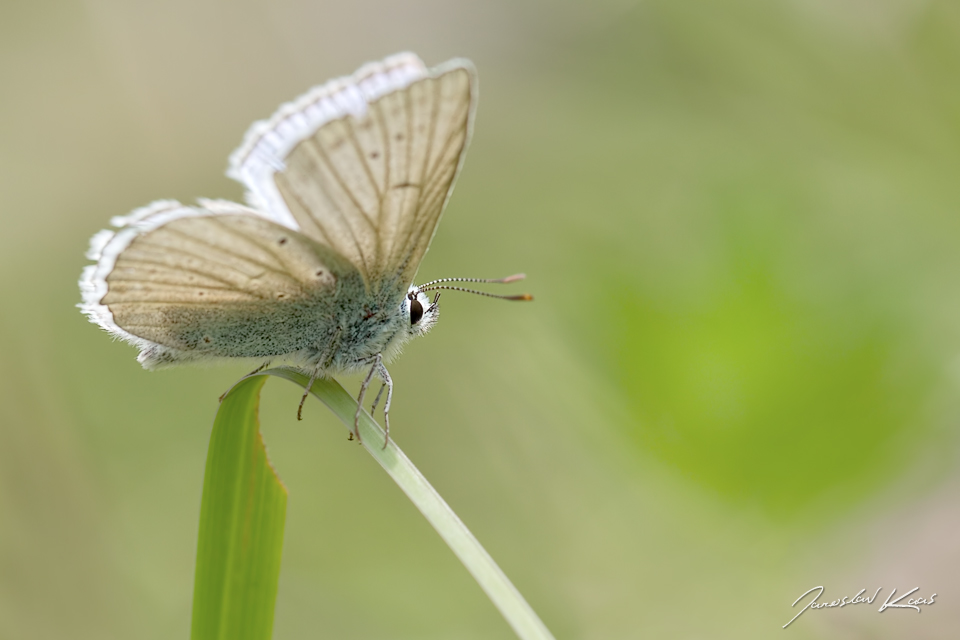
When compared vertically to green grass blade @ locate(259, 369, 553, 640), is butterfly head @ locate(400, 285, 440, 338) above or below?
above

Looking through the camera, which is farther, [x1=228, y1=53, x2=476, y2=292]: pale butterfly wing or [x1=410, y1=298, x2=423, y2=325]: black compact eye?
[x1=410, y1=298, x2=423, y2=325]: black compact eye

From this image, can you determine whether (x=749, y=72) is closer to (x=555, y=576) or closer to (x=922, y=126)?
(x=922, y=126)

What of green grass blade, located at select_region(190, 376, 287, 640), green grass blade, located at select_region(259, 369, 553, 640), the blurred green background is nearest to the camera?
green grass blade, located at select_region(259, 369, 553, 640)

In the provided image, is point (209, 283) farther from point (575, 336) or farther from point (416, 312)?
point (575, 336)

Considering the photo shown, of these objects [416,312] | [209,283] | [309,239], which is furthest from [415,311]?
[209,283]

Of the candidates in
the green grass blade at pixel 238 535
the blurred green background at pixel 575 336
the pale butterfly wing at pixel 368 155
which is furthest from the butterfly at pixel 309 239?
the blurred green background at pixel 575 336

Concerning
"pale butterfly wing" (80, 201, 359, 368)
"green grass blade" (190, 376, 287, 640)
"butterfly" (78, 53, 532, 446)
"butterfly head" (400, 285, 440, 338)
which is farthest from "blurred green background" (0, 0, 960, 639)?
"green grass blade" (190, 376, 287, 640)

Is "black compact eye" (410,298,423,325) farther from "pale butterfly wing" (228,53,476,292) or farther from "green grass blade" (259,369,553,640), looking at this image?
"green grass blade" (259,369,553,640)
